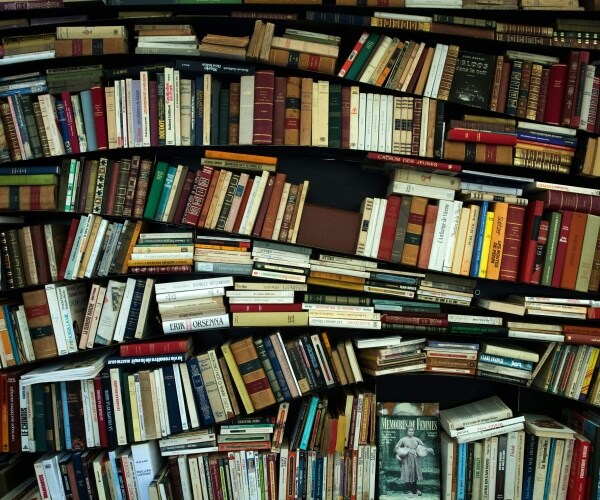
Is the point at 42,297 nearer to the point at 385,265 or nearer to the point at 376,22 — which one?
the point at 385,265

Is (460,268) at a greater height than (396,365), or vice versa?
(460,268)

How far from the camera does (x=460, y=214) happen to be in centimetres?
226

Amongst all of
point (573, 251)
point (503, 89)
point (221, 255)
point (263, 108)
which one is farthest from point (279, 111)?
point (573, 251)

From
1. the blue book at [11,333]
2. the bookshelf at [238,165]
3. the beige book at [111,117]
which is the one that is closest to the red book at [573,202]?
the bookshelf at [238,165]

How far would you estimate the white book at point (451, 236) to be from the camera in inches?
88.8

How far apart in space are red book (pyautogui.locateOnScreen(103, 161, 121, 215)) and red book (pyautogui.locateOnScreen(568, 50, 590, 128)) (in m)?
2.08

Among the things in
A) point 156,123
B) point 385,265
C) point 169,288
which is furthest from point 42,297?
point 385,265

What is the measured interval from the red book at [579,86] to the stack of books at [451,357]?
1137 millimetres

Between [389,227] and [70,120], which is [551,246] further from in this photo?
[70,120]

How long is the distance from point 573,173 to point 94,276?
226 centimetres

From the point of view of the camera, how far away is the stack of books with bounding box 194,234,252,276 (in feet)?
7.43

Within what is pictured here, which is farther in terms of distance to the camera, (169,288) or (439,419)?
(439,419)

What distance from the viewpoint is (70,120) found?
7.42 ft

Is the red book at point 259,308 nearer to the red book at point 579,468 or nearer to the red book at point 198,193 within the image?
the red book at point 198,193
